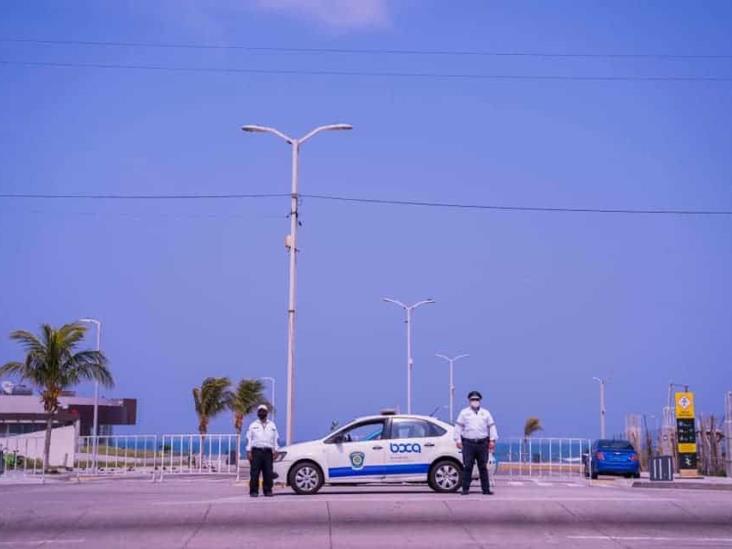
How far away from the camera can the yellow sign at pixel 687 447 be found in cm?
3419

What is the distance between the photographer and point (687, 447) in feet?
112

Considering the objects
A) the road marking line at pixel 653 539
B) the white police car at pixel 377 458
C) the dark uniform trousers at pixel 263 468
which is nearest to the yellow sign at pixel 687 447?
the white police car at pixel 377 458

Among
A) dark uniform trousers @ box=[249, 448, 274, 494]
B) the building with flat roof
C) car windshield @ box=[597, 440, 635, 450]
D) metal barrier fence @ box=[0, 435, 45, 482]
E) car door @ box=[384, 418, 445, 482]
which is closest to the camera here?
dark uniform trousers @ box=[249, 448, 274, 494]

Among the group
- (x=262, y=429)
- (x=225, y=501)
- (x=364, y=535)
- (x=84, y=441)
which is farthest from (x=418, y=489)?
(x=84, y=441)

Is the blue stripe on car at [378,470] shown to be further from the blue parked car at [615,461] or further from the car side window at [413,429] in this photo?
the blue parked car at [615,461]

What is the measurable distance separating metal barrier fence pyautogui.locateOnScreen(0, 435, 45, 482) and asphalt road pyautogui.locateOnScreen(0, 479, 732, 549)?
16813mm

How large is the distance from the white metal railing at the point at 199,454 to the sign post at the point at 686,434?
14.0 meters

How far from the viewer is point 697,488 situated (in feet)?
84.2

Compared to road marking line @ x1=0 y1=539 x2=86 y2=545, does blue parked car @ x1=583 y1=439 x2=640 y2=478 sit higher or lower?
higher

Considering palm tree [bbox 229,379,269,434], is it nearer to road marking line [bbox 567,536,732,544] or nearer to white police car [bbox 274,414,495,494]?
white police car [bbox 274,414,495,494]

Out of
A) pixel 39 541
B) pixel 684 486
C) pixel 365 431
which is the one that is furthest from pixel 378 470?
pixel 684 486

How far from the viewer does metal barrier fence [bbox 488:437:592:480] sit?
38969 millimetres

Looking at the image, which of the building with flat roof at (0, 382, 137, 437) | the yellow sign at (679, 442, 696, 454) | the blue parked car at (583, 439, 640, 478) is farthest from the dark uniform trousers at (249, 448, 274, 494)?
the building with flat roof at (0, 382, 137, 437)

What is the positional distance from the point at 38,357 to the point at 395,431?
2506 cm
